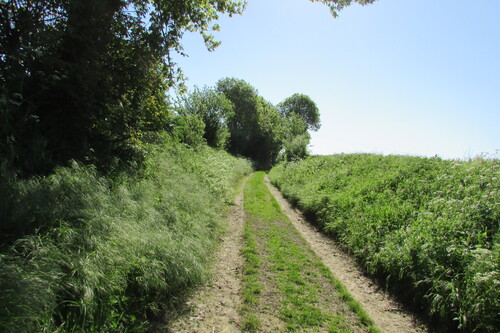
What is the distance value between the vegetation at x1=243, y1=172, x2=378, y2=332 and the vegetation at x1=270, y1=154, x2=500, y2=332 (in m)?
1.39

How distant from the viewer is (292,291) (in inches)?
201

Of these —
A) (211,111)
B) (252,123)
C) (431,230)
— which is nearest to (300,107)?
(252,123)

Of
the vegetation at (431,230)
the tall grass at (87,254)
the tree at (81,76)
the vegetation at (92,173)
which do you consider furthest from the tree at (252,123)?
the tall grass at (87,254)

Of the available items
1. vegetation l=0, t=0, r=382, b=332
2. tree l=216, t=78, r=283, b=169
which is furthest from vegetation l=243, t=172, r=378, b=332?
tree l=216, t=78, r=283, b=169

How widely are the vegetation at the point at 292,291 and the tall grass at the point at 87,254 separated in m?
1.26

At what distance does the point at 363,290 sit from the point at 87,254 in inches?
218

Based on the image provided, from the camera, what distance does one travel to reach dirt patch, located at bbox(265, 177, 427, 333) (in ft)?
14.9

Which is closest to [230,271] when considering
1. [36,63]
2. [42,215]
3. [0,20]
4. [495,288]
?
[42,215]

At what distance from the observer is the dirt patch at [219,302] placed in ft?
13.3

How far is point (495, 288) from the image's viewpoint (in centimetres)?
398

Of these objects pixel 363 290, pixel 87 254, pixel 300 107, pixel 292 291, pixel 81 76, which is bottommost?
pixel 292 291

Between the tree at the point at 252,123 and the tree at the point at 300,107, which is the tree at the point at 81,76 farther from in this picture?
the tree at the point at 300,107

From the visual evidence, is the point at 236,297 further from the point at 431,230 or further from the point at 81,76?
the point at 81,76

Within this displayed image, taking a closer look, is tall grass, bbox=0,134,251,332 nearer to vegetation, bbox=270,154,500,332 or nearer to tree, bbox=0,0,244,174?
tree, bbox=0,0,244,174
